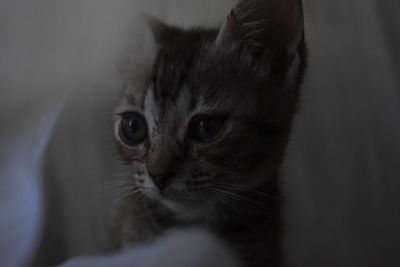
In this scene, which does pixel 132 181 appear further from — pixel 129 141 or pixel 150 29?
pixel 150 29

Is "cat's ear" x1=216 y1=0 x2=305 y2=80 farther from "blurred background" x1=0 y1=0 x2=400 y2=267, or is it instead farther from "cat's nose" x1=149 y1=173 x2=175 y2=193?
"cat's nose" x1=149 y1=173 x2=175 y2=193

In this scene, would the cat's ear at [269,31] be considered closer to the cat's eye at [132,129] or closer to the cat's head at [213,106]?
the cat's head at [213,106]

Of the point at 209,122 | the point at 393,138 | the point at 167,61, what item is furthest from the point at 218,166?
the point at 393,138

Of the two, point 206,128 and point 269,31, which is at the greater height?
point 269,31

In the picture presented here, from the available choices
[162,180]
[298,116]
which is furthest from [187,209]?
[298,116]

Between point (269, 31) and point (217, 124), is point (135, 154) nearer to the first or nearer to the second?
point (217, 124)

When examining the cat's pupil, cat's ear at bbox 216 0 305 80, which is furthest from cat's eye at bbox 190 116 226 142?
cat's ear at bbox 216 0 305 80
